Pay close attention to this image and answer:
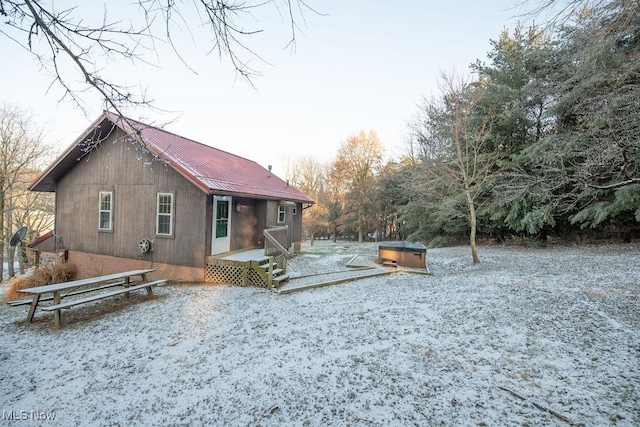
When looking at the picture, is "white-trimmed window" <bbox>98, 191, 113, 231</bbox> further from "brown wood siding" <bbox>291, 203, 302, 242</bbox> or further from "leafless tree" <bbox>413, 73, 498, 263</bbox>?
"leafless tree" <bbox>413, 73, 498, 263</bbox>

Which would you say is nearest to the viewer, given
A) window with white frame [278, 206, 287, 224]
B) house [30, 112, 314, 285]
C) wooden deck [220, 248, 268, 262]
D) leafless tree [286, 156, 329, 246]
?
house [30, 112, 314, 285]

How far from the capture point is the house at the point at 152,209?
28.9 ft

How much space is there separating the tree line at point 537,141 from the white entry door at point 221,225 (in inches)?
331

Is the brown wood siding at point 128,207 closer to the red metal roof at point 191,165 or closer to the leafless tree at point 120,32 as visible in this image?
the red metal roof at point 191,165

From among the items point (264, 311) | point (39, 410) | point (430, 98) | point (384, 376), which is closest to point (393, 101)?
point (430, 98)

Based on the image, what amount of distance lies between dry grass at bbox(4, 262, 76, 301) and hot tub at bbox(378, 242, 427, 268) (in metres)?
11.7

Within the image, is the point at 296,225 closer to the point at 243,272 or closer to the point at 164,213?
the point at 243,272

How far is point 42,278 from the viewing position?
925cm

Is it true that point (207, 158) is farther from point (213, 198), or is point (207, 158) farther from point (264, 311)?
point (264, 311)

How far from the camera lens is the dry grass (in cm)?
895

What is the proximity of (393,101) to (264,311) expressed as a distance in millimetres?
14639

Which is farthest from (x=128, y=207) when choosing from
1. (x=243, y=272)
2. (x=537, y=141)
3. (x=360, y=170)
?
(x=360, y=170)

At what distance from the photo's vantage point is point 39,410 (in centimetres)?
327

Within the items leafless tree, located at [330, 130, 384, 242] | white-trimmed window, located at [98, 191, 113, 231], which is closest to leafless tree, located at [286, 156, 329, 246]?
leafless tree, located at [330, 130, 384, 242]
